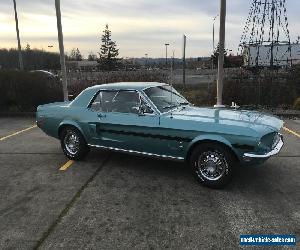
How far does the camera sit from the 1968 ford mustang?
17.8ft

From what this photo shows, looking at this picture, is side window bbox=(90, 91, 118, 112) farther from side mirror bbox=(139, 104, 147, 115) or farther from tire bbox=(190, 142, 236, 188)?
tire bbox=(190, 142, 236, 188)

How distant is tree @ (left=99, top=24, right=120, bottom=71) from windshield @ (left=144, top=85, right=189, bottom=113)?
59478 mm

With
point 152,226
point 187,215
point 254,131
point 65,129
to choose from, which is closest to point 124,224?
point 152,226

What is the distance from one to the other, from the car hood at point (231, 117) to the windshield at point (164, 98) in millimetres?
205

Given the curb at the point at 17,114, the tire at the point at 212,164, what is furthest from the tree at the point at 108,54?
the tire at the point at 212,164

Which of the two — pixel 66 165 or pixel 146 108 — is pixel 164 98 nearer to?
pixel 146 108

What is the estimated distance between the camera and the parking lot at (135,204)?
4.22m

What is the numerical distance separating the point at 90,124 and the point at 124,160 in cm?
108

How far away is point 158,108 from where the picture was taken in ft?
20.5

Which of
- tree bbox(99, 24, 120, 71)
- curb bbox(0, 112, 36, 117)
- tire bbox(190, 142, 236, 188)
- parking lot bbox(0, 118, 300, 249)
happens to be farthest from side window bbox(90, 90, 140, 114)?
tree bbox(99, 24, 120, 71)

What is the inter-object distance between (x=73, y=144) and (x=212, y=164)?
313 centimetres

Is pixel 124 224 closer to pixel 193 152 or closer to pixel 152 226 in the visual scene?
pixel 152 226

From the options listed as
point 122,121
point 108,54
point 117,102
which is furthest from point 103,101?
point 108,54

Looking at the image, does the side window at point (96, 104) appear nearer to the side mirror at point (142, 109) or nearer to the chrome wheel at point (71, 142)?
the chrome wheel at point (71, 142)
